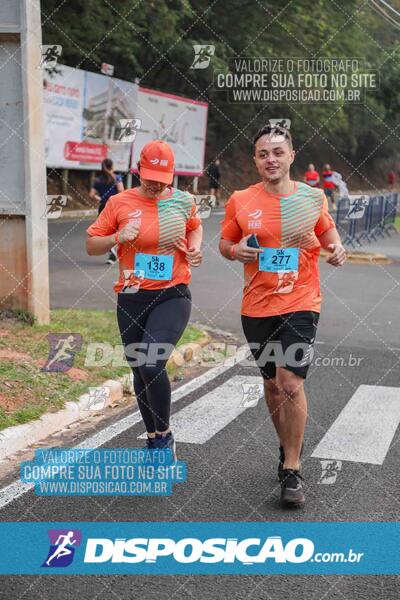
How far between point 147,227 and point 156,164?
410mm

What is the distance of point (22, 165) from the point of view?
9.98 m

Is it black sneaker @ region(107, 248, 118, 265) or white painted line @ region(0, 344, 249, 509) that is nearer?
white painted line @ region(0, 344, 249, 509)

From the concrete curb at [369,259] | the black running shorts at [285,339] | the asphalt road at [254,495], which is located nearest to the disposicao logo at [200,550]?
the asphalt road at [254,495]

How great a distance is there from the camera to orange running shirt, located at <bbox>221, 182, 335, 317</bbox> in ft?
17.3

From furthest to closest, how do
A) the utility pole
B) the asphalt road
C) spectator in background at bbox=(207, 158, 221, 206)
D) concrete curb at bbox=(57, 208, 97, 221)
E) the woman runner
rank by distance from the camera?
spectator in background at bbox=(207, 158, 221, 206) < concrete curb at bbox=(57, 208, 97, 221) < the utility pole < the woman runner < the asphalt road

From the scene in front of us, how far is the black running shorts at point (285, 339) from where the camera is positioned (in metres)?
5.25

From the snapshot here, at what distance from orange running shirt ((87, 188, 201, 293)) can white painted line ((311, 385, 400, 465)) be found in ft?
5.85

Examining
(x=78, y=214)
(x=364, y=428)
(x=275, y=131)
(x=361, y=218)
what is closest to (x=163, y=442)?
(x=364, y=428)

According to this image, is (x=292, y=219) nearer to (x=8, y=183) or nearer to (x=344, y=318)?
(x=8, y=183)

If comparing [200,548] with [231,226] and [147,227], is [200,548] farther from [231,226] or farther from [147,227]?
[147,227]

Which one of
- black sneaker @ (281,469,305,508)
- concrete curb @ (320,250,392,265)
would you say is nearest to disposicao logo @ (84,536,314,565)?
black sneaker @ (281,469,305,508)

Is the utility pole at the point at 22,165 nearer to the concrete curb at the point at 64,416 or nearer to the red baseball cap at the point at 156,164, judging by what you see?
the concrete curb at the point at 64,416

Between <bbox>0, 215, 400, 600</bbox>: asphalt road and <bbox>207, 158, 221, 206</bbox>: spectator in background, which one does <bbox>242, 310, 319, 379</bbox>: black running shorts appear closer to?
<bbox>0, 215, 400, 600</bbox>: asphalt road

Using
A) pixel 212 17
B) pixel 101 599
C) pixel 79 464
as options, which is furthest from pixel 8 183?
pixel 212 17
